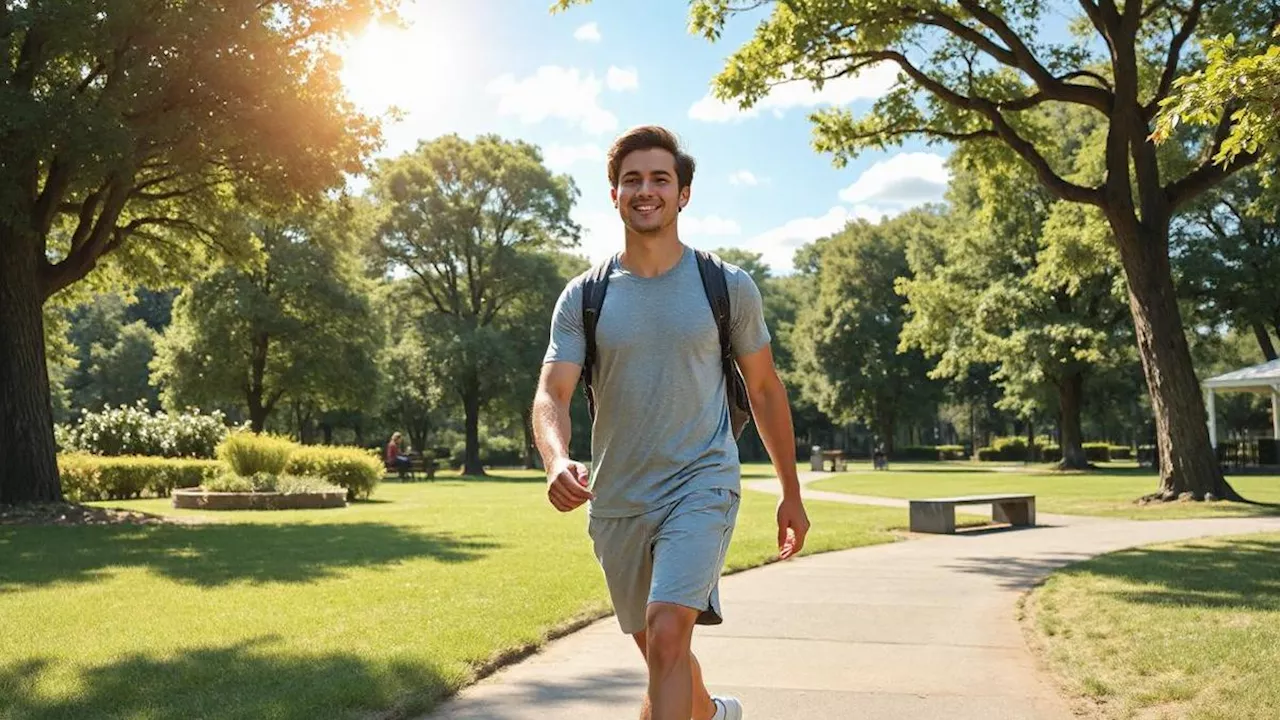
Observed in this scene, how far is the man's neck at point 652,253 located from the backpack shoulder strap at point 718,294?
0.10 metres

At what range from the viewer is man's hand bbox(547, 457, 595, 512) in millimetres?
2998

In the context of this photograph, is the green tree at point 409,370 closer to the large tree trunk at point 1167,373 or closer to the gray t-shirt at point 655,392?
the large tree trunk at point 1167,373

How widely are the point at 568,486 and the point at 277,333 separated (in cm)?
4237

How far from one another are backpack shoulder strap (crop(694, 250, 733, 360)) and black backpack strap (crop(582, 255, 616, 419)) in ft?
1.09

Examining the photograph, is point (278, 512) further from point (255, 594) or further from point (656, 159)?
point (656, 159)

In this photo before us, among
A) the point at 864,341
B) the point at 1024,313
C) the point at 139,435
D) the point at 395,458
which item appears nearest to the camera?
the point at 139,435

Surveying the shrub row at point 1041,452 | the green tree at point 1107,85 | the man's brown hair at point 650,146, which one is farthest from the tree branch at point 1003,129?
the shrub row at point 1041,452

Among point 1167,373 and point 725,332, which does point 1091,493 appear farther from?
point 725,332

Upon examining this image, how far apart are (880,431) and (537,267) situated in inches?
1015

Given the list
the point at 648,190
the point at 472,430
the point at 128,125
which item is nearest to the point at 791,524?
the point at 648,190

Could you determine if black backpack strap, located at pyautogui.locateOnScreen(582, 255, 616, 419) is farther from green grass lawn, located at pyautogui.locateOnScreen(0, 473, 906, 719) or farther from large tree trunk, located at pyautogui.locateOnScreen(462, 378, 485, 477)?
large tree trunk, located at pyautogui.locateOnScreen(462, 378, 485, 477)

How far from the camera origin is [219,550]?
1210cm

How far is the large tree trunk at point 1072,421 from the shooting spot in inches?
1615

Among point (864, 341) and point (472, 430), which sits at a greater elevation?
point (864, 341)
